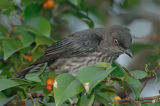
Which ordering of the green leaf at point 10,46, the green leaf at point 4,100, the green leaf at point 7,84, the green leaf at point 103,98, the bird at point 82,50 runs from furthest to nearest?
the bird at point 82,50
the green leaf at point 10,46
the green leaf at point 4,100
the green leaf at point 103,98
the green leaf at point 7,84

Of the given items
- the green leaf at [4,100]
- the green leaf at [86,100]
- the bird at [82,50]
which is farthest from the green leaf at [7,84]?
the bird at [82,50]

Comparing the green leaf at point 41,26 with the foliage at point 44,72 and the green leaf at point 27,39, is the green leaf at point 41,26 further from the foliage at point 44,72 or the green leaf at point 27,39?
the green leaf at point 27,39

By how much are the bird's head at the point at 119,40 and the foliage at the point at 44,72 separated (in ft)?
1.47

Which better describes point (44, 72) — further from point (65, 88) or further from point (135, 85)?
point (135, 85)

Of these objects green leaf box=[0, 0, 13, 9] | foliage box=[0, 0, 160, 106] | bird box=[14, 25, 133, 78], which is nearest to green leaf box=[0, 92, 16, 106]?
foliage box=[0, 0, 160, 106]

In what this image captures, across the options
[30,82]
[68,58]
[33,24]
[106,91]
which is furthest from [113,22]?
[30,82]

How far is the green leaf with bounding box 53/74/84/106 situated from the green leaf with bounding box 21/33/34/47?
1.91 meters

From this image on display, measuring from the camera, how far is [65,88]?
10.5 feet

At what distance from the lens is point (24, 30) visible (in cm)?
541

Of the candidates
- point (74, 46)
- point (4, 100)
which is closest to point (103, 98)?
point (4, 100)

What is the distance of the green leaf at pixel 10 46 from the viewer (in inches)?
185

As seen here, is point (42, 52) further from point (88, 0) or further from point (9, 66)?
point (88, 0)

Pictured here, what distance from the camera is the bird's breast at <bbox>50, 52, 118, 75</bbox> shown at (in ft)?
18.4

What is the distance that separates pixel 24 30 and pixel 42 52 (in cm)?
46
